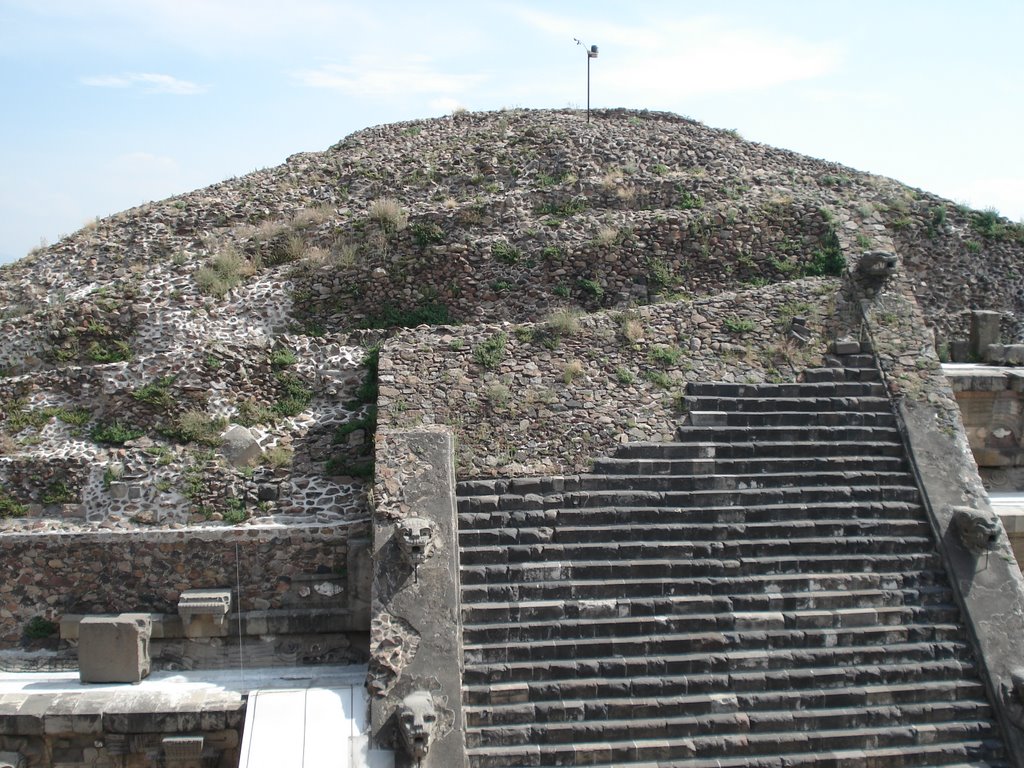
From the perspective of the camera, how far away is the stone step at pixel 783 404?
439 inches

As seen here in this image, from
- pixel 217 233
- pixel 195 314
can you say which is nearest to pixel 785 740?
pixel 195 314

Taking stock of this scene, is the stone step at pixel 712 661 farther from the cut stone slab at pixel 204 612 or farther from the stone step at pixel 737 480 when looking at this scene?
the cut stone slab at pixel 204 612

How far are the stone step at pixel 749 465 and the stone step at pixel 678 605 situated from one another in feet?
5.05

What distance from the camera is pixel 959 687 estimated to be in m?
8.96

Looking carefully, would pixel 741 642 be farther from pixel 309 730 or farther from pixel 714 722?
pixel 309 730

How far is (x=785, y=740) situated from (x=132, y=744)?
612 centimetres

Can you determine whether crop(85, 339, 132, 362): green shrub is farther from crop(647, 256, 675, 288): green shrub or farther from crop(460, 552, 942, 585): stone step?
crop(647, 256, 675, 288): green shrub

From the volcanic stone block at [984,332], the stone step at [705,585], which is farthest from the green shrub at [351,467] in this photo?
the volcanic stone block at [984,332]

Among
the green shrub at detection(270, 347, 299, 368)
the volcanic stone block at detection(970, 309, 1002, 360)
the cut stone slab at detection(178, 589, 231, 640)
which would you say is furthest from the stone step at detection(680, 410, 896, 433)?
the cut stone slab at detection(178, 589, 231, 640)

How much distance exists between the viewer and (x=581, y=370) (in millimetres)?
11391

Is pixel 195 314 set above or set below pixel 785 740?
above

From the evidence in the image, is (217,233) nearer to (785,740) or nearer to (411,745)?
(411,745)

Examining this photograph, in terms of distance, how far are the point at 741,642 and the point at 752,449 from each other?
2.43m

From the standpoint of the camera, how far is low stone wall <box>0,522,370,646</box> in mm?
10086
